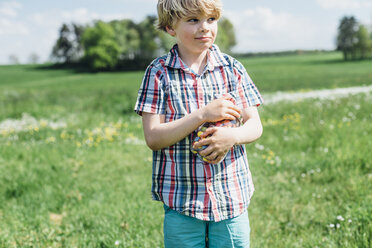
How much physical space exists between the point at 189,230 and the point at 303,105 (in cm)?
776

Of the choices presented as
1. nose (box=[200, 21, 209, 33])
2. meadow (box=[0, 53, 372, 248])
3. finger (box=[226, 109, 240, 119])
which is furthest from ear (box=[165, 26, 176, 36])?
meadow (box=[0, 53, 372, 248])

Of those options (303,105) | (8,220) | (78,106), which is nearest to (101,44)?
(78,106)

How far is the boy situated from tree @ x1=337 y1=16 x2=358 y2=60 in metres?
58.1

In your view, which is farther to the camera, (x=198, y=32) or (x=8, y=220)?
(x=8, y=220)

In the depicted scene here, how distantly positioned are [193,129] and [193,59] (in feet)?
1.30

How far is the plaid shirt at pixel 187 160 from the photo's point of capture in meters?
1.66

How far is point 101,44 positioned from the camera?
204ft

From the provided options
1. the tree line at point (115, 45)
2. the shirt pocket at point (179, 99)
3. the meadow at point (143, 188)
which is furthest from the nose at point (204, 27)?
the tree line at point (115, 45)

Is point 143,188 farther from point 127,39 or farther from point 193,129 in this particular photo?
point 127,39

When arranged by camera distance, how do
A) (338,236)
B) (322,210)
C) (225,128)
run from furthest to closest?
(322,210)
(338,236)
(225,128)

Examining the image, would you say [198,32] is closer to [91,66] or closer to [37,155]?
[37,155]

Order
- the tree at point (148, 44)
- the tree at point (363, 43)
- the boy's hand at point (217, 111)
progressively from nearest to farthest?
the boy's hand at point (217, 111) < the tree at point (363, 43) < the tree at point (148, 44)

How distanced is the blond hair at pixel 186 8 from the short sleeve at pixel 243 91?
0.32m

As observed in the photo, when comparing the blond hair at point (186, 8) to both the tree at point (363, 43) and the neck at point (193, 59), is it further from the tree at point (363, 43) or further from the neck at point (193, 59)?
the tree at point (363, 43)
